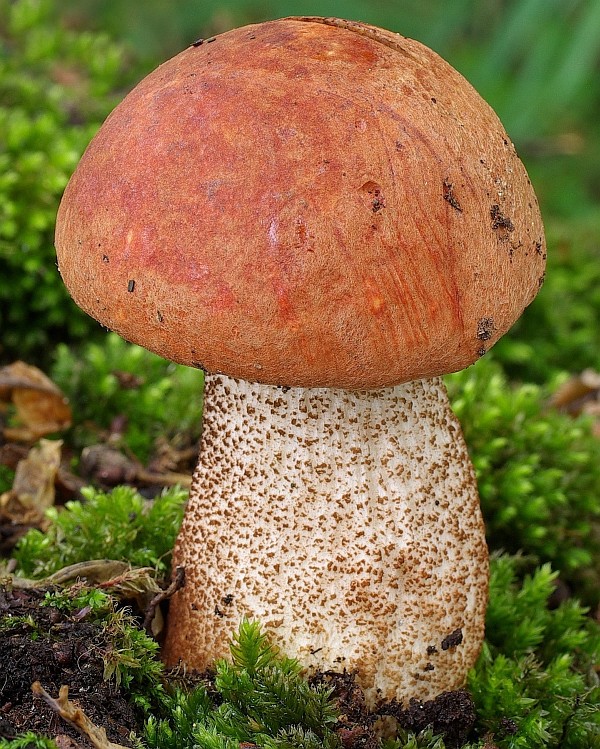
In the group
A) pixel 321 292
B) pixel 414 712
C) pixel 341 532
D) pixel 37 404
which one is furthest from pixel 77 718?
pixel 37 404

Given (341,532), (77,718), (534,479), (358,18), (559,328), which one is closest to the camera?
(77,718)

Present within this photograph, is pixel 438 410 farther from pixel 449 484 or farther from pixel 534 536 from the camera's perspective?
pixel 534 536

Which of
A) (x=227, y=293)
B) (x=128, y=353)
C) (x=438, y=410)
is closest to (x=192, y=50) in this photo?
(x=227, y=293)

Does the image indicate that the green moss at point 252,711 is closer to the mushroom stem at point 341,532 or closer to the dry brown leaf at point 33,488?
the mushroom stem at point 341,532

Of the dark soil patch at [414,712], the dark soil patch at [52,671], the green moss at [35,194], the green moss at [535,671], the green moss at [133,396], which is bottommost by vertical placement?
the dark soil patch at [52,671]

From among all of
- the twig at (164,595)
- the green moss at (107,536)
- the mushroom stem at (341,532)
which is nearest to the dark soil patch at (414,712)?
the mushroom stem at (341,532)

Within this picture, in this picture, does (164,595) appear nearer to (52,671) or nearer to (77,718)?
(52,671)

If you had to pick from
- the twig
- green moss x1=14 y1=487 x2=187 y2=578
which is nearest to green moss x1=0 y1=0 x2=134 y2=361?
green moss x1=14 y1=487 x2=187 y2=578
